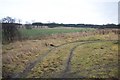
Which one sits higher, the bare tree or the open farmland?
the bare tree

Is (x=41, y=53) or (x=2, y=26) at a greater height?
(x=2, y=26)

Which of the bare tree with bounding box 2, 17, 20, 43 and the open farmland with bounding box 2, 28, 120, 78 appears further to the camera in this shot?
the bare tree with bounding box 2, 17, 20, 43

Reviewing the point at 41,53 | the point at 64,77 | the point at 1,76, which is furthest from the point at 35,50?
the point at 64,77

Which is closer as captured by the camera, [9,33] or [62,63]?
[62,63]

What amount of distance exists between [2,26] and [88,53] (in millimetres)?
12716

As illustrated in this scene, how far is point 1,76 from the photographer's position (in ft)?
41.4

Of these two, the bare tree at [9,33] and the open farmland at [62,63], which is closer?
the open farmland at [62,63]

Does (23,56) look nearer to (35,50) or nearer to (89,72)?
(35,50)

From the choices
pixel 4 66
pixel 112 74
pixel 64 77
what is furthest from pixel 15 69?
pixel 112 74

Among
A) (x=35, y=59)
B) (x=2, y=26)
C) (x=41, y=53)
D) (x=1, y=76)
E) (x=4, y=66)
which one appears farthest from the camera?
(x=2, y=26)

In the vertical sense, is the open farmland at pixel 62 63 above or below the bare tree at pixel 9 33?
below

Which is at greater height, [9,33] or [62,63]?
[9,33]

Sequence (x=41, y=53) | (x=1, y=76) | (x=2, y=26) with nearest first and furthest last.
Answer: (x=1, y=76), (x=41, y=53), (x=2, y=26)

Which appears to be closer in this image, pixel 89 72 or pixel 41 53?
pixel 89 72
